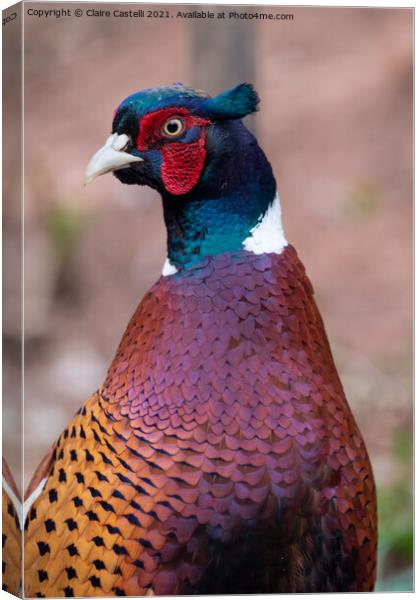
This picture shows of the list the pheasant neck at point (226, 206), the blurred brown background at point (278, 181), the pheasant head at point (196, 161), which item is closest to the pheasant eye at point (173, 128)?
the pheasant head at point (196, 161)

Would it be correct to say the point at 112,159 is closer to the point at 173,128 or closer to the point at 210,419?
the point at 173,128

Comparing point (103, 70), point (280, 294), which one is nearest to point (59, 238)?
point (103, 70)

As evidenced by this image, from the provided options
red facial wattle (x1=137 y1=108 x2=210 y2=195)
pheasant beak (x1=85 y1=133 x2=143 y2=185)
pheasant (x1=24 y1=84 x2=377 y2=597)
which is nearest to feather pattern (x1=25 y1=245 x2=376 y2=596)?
pheasant (x1=24 y1=84 x2=377 y2=597)

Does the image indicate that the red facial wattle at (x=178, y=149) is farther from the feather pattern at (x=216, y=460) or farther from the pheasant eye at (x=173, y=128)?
the feather pattern at (x=216, y=460)

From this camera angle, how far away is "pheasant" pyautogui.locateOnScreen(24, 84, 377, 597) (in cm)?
308

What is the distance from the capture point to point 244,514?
10.0 feet

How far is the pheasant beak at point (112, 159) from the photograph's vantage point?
309cm

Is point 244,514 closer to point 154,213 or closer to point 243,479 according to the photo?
point 243,479

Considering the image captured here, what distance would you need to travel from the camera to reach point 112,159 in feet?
10.1

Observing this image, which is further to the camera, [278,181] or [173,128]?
[278,181]

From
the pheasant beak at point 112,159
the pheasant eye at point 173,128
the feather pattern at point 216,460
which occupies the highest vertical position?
the pheasant eye at point 173,128

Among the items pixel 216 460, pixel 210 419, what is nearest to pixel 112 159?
pixel 210 419

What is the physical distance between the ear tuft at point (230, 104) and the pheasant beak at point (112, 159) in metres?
0.23

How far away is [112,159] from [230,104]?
1.16 ft
